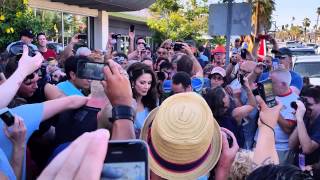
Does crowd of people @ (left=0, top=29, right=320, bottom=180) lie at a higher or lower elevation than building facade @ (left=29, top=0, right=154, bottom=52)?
lower

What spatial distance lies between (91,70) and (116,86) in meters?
0.45

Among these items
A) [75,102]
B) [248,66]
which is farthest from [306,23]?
[75,102]

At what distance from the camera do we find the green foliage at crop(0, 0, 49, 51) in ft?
25.1

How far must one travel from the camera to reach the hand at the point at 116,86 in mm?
2070

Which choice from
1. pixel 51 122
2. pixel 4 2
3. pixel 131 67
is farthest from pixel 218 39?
pixel 51 122

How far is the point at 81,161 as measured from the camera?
126cm

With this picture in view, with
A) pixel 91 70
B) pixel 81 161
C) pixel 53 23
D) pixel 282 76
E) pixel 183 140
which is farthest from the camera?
pixel 53 23

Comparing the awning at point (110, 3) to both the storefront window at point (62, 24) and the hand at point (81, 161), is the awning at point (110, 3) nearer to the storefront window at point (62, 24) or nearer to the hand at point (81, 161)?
the storefront window at point (62, 24)

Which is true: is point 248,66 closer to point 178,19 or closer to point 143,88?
point 143,88

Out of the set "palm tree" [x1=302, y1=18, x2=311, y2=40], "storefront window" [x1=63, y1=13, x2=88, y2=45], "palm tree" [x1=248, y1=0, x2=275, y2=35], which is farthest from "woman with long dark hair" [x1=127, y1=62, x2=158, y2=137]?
"palm tree" [x1=302, y1=18, x2=311, y2=40]

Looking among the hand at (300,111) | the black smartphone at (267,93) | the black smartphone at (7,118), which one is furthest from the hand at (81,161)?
the hand at (300,111)

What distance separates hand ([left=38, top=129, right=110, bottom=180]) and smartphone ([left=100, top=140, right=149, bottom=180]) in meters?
0.26

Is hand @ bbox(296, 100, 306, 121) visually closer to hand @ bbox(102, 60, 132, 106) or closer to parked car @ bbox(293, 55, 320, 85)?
hand @ bbox(102, 60, 132, 106)

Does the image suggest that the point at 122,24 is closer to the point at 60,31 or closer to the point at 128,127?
the point at 60,31
